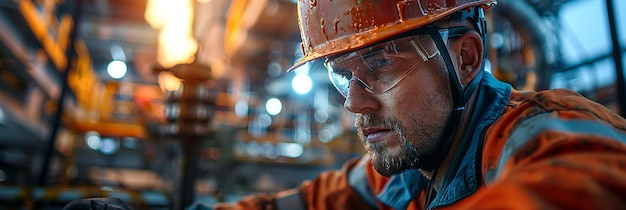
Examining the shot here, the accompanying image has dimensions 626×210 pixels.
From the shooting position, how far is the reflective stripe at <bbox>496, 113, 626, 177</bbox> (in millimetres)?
984

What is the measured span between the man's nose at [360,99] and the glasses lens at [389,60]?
1cm

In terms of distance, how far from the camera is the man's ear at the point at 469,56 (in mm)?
1591

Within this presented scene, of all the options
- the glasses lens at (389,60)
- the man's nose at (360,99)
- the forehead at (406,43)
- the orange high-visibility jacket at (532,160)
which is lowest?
the orange high-visibility jacket at (532,160)

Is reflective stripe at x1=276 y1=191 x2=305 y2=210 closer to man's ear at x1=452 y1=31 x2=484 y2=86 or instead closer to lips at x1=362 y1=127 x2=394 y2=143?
lips at x1=362 y1=127 x2=394 y2=143

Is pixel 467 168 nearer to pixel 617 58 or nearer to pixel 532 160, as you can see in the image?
pixel 532 160

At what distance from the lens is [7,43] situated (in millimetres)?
6605

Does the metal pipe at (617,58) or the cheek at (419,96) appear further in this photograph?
the metal pipe at (617,58)

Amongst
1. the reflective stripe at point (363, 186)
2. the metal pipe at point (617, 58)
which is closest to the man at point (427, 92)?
the reflective stripe at point (363, 186)

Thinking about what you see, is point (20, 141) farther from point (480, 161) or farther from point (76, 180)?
point (480, 161)

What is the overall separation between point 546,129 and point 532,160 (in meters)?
0.09

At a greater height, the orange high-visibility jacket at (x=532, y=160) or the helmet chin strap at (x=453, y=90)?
the helmet chin strap at (x=453, y=90)

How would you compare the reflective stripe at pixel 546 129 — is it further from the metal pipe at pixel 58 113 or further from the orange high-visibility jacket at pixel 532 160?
the metal pipe at pixel 58 113

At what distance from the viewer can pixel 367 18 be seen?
1.54 metres

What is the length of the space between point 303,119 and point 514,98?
11650mm
